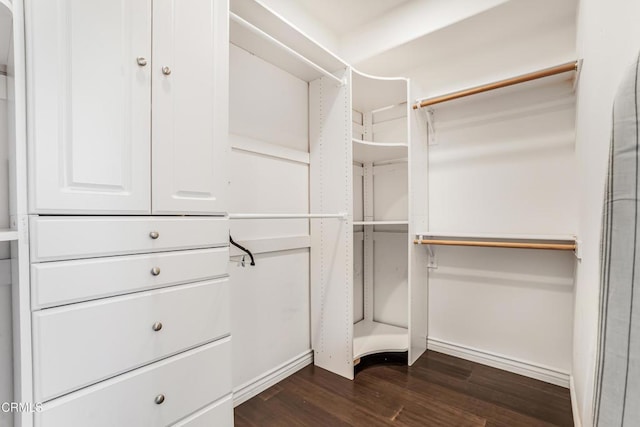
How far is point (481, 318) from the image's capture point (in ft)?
7.23

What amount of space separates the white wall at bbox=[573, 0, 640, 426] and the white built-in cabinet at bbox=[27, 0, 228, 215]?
4.21ft

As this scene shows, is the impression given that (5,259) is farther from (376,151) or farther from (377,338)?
(377,338)

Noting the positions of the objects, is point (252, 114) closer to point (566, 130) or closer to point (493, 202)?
point (493, 202)

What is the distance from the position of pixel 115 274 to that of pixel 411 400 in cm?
168

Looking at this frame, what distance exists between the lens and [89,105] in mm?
879

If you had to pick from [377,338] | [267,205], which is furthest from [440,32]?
[377,338]

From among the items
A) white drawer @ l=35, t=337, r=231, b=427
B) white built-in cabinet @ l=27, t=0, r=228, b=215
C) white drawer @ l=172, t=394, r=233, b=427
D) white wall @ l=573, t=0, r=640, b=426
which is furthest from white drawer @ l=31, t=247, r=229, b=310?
white wall @ l=573, t=0, r=640, b=426

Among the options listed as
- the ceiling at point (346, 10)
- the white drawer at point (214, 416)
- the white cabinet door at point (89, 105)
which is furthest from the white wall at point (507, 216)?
the white cabinet door at point (89, 105)

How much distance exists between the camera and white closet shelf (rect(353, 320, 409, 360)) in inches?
85.0

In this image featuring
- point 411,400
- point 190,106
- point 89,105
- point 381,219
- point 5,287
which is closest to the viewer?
point 89,105

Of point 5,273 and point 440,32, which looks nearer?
point 5,273

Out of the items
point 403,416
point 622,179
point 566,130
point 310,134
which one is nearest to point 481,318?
point 403,416

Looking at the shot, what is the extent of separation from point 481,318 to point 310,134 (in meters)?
1.84

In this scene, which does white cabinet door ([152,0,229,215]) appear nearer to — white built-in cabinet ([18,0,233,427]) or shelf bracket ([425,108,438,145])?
white built-in cabinet ([18,0,233,427])
